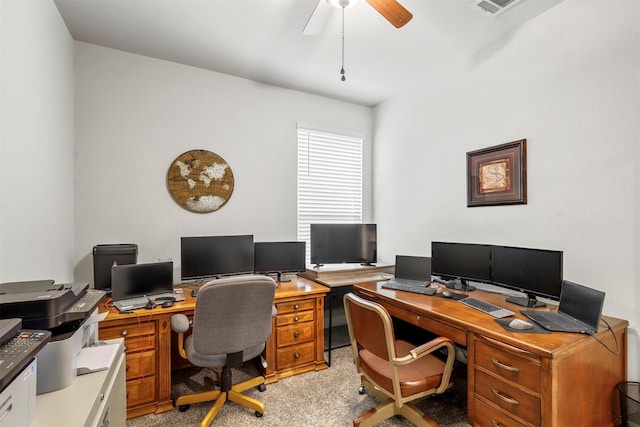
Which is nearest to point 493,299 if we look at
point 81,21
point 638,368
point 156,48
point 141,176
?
point 638,368

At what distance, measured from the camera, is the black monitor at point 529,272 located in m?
1.97

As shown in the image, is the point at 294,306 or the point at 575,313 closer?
the point at 575,313

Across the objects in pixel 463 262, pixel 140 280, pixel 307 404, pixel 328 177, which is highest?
pixel 328 177

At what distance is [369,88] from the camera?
3.46 meters

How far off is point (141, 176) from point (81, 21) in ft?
4.04

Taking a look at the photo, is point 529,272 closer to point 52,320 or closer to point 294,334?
point 294,334

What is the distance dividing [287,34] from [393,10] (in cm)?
103

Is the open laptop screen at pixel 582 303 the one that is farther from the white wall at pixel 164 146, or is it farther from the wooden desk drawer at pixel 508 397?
the white wall at pixel 164 146

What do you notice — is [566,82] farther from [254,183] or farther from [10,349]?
[10,349]

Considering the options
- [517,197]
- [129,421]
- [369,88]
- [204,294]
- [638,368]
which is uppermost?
[369,88]

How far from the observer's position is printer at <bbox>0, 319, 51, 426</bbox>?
2.77 ft

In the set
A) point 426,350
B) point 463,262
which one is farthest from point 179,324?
point 463,262

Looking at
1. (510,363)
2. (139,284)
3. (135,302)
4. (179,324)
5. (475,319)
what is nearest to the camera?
(510,363)

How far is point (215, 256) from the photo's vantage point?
275 centimetres
